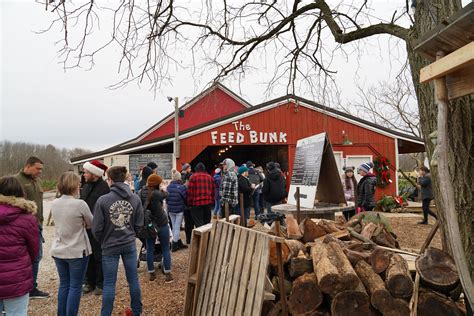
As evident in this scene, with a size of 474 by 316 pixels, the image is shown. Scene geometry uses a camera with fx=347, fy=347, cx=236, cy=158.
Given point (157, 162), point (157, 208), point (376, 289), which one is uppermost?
point (157, 162)

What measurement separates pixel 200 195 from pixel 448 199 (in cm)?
569

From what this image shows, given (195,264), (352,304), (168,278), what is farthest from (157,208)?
(352,304)

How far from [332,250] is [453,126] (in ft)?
5.45

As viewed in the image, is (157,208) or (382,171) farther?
(382,171)

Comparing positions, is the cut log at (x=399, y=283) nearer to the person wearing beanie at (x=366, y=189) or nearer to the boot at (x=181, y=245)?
the person wearing beanie at (x=366, y=189)

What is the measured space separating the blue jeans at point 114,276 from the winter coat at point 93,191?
1258mm

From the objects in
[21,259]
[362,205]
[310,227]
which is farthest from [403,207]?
[21,259]

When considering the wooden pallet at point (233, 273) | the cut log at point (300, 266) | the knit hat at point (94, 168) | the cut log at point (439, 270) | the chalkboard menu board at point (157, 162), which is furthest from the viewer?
the chalkboard menu board at point (157, 162)

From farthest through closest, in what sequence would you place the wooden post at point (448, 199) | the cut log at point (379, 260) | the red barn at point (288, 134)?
the red barn at point (288, 134) < the cut log at point (379, 260) < the wooden post at point (448, 199)

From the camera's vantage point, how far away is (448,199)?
1.93 meters

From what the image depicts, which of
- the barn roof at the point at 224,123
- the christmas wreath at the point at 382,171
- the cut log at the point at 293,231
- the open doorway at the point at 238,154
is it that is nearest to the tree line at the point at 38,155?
the open doorway at the point at 238,154

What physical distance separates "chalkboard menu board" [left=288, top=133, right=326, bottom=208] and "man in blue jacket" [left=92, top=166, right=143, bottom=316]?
3.28 metres

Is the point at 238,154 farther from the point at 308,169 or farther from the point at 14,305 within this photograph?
the point at 14,305

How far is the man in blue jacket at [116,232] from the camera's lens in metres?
3.87
